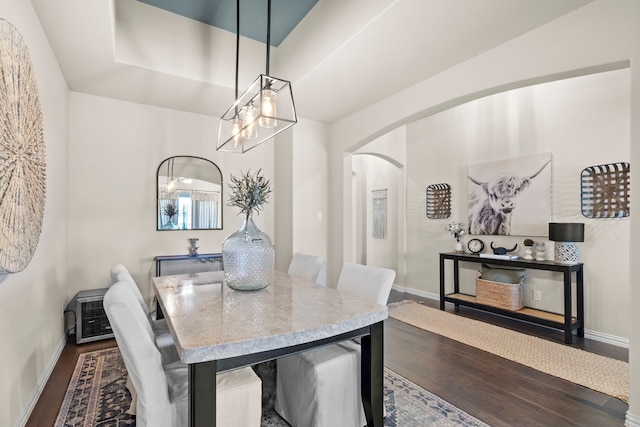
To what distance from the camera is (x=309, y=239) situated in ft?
14.6

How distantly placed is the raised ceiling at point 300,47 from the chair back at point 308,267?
1765mm

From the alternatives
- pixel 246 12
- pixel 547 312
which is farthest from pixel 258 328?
pixel 547 312

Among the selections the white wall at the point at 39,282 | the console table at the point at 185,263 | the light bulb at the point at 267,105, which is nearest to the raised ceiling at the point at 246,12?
the white wall at the point at 39,282

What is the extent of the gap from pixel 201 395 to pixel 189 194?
3.34 metres

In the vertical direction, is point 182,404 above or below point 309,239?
below

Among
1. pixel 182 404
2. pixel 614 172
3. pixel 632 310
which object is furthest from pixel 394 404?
pixel 614 172

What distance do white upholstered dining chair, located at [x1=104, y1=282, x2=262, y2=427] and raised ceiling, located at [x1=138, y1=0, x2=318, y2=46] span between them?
111 inches

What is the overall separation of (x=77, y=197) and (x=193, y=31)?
2.18m

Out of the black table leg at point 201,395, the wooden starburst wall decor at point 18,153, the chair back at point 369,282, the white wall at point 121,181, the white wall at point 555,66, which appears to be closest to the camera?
the black table leg at point 201,395

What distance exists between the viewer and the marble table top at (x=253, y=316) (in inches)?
46.9

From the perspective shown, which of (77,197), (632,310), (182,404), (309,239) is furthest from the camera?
(309,239)

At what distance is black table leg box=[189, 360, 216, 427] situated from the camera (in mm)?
1124

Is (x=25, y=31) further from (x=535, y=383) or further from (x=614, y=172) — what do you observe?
(x=614, y=172)

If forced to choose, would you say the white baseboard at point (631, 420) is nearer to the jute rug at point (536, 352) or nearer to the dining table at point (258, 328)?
the jute rug at point (536, 352)
